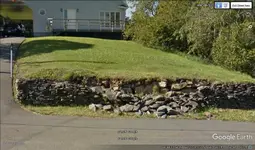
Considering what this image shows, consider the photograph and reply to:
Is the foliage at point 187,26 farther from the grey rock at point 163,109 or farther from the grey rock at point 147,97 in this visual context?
the grey rock at point 163,109

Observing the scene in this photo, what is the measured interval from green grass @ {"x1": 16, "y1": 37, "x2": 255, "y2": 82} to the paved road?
224cm

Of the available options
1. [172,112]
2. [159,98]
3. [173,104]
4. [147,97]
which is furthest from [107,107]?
[173,104]

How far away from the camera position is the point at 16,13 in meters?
40.0

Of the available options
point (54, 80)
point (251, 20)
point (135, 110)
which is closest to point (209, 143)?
point (135, 110)

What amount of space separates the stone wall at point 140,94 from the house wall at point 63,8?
22466 millimetres

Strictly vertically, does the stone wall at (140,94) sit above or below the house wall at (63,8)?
below

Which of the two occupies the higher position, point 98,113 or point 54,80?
point 54,80

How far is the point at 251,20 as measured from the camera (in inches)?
595

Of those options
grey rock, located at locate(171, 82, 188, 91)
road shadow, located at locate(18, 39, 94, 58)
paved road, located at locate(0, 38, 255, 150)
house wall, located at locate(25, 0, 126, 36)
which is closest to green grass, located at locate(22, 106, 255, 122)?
paved road, located at locate(0, 38, 255, 150)

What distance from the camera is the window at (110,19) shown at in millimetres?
33531

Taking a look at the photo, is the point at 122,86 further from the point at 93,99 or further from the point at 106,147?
the point at 106,147

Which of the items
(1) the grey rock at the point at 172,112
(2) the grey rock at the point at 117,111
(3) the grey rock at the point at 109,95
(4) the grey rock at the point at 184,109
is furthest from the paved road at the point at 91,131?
(3) the grey rock at the point at 109,95

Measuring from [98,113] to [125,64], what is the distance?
15.1ft

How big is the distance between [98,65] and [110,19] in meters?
22.3
